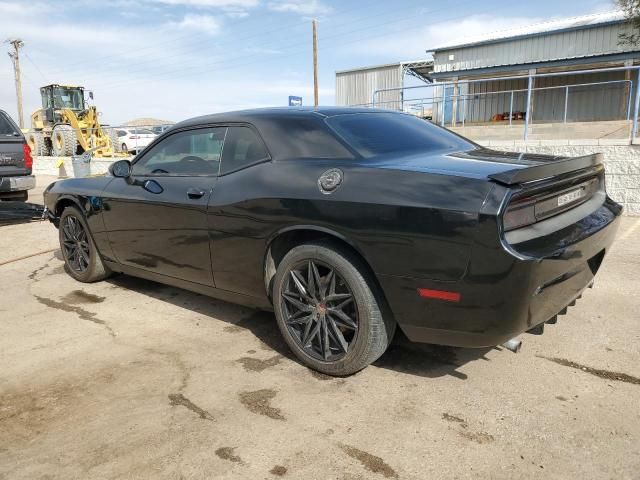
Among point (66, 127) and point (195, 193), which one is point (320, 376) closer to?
point (195, 193)

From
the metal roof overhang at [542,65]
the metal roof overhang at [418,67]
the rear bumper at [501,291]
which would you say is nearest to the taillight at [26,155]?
the rear bumper at [501,291]

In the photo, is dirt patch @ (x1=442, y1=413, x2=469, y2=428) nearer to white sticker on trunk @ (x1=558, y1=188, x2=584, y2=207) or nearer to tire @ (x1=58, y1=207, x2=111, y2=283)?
white sticker on trunk @ (x1=558, y1=188, x2=584, y2=207)

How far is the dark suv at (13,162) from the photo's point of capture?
27.6 ft

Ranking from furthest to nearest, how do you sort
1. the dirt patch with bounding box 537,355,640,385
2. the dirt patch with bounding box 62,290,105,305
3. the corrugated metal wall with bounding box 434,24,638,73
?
1. the corrugated metal wall with bounding box 434,24,638,73
2. the dirt patch with bounding box 62,290,105,305
3. the dirt patch with bounding box 537,355,640,385

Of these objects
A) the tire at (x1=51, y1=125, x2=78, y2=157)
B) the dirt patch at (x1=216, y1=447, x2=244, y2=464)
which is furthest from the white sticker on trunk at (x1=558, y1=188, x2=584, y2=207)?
the tire at (x1=51, y1=125, x2=78, y2=157)

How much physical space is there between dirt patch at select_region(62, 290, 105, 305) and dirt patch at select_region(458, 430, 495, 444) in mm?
3284

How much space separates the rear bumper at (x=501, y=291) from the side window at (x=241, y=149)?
3.98ft

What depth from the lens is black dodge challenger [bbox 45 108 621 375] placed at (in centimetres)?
232

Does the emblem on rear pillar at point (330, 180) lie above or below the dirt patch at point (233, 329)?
above

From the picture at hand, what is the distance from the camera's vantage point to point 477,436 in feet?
7.63

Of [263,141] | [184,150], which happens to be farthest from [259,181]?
[184,150]

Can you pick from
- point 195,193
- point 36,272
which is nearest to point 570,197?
point 195,193

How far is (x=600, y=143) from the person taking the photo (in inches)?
295

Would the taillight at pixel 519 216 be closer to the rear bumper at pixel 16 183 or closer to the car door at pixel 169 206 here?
the car door at pixel 169 206
